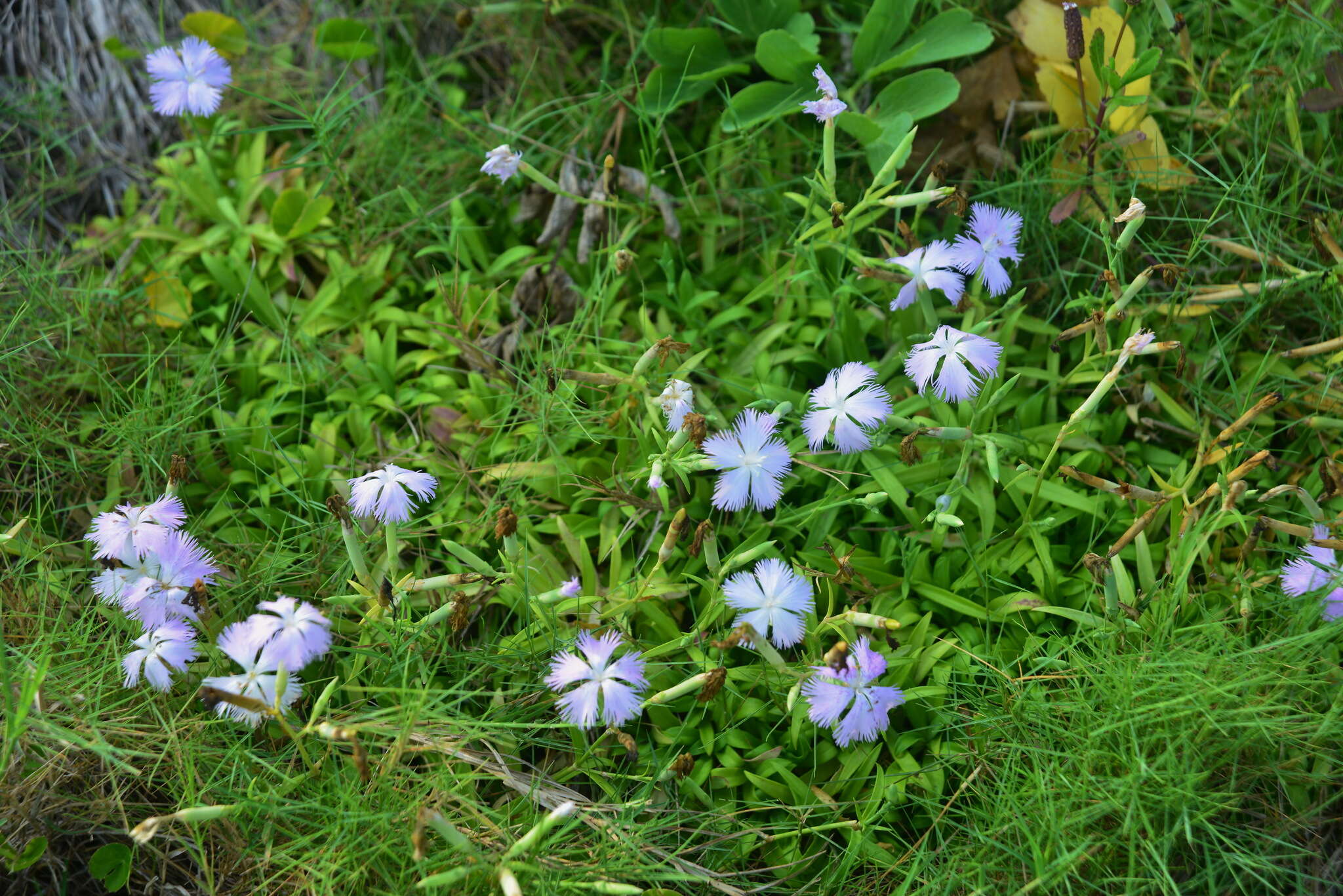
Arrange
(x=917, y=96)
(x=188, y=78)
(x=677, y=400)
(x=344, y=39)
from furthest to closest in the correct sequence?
(x=344, y=39), (x=188, y=78), (x=917, y=96), (x=677, y=400)

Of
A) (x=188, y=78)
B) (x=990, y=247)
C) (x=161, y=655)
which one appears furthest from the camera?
(x=188, y=78)

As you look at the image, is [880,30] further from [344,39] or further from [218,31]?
[218,31]

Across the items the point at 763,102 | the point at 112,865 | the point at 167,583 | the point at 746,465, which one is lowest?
the point at 112,865

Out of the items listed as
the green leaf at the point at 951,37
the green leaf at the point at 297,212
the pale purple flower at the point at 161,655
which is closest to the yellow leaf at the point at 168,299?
the green leaf at the point at 297,212

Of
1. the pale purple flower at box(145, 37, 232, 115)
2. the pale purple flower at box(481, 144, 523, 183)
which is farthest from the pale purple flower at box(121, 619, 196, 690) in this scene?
the pale purple flower at box(145, 37, 232, 115)

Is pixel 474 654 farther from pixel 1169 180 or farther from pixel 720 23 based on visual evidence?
pixel 1169 180

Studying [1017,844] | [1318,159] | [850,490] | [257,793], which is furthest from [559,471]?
[1318,159]

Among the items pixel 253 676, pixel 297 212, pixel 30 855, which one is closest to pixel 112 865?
pixel 30 855
